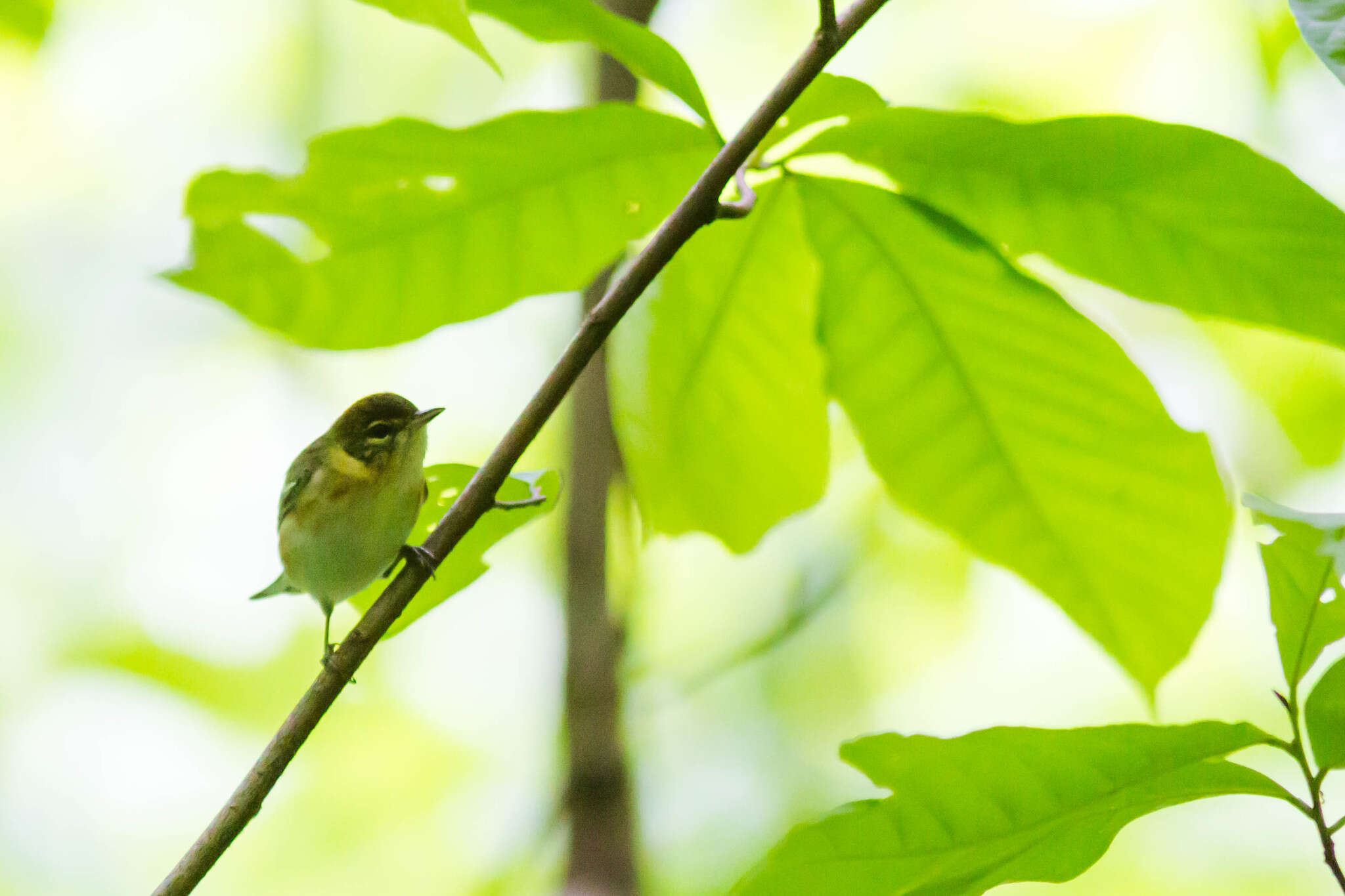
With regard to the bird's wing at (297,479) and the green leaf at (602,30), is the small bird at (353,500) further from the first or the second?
the green leaf at (602,30)

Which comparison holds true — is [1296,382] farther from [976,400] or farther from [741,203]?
[741,203]

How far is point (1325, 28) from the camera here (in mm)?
1051

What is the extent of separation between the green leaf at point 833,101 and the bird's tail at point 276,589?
2178mm

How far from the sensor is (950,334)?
1703 millimetres

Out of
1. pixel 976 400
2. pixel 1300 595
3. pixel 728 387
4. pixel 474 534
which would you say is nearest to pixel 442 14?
pixel 474 534

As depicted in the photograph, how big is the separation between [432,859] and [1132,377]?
631 centimetres

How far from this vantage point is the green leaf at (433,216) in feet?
5.19

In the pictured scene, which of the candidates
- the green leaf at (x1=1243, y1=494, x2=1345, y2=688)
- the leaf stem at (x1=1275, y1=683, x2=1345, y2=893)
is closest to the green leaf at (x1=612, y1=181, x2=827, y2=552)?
the green leaf at (x1=1243, y1=494, x2=1345, y2=688)

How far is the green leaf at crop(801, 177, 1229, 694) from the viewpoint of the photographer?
5.24 ft

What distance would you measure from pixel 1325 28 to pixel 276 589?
2968mm

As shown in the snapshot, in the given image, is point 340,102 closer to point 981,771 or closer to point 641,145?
point 641,145

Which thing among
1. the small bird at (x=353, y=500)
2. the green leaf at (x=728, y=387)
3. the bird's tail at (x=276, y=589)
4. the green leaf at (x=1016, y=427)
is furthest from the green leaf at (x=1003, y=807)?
the bird's tail at (x=276, y=589)

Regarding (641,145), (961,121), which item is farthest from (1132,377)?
(641,145)

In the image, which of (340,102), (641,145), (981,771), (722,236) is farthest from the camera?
(340,102)
